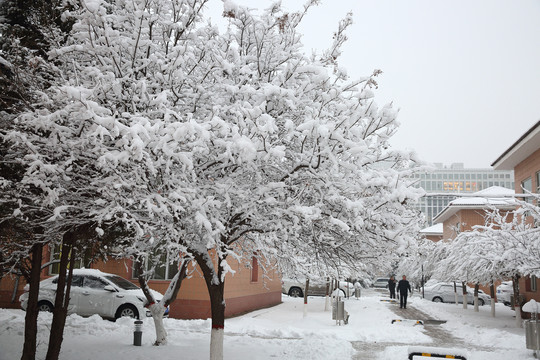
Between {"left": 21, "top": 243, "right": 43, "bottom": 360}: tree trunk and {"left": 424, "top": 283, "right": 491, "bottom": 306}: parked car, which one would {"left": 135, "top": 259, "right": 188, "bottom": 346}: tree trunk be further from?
{"left": 424, "top": 283, "right": 491, "bottom": 306}: parked car

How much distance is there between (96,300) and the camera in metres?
15.6

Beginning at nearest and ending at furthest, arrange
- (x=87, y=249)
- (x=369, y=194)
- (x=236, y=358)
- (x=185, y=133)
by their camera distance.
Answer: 1. (x=185, y=133)
2. (x=369, y=194)
3. (x=87, y=249)
4. (x=236, y=358)

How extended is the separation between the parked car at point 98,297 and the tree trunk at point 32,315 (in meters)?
7.06

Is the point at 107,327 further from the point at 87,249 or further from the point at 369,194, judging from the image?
the point at 369,194

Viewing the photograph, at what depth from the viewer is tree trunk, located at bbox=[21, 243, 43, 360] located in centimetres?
806

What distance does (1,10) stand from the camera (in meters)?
7.94

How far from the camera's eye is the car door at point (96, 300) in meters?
15.6

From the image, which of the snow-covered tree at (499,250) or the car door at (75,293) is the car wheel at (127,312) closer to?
the car door at (75,293)

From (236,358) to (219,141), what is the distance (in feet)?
21.3

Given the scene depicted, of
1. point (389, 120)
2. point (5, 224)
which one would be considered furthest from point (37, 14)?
point (389, 120)

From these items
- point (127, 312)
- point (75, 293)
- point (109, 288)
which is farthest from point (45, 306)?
point (127, 312)

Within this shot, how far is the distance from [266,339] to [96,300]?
246 inches

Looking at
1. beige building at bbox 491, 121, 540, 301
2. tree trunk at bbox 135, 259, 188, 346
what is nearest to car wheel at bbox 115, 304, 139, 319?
tree trunk at bbox 135, 259, 188, 346

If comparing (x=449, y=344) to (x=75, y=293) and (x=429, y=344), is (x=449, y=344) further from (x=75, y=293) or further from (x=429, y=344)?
(x=75, y=293)
